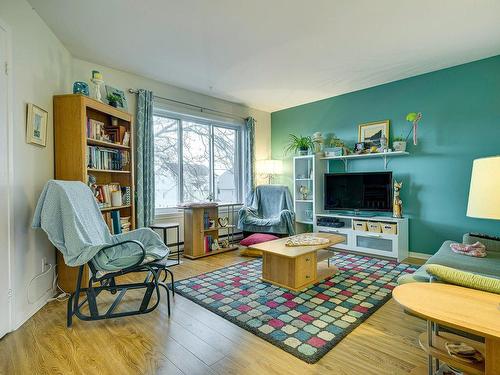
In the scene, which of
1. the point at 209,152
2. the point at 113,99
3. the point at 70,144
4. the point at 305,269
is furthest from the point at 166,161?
the point at 305,269

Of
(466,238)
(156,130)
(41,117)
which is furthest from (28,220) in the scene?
(466,238)

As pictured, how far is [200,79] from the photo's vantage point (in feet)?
12.6

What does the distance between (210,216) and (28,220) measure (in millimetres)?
2318

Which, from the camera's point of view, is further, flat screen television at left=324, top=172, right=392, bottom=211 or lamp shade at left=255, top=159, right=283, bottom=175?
lamp shade at left=255, top=159, right=283, bottom=175

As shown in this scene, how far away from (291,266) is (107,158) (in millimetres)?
2381

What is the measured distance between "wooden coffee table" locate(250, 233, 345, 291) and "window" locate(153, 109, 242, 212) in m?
2.02

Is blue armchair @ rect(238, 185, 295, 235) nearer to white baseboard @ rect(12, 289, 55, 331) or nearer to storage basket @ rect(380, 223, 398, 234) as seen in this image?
storage basket @ rect(380, 223, 398, 234)

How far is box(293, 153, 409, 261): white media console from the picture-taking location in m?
3.65

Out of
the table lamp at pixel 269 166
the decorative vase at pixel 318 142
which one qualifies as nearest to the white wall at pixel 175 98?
the table lamp at pixel 269 166

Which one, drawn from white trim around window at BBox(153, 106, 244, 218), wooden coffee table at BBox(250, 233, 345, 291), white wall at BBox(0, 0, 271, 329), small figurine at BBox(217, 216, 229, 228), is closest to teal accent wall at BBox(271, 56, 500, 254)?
wooden coffee table at BBox(250, 233, 345, 291)

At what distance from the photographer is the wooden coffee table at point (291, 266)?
2578 mm

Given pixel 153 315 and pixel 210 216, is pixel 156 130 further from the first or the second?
pixel 153 315

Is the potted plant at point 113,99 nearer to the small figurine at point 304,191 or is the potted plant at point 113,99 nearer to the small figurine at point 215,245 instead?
the small figurine at point 215,245

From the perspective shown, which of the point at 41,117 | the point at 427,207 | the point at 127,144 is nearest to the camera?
the point at 41,117
